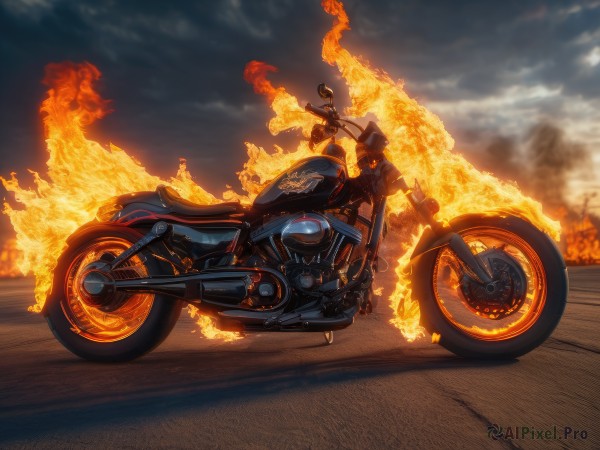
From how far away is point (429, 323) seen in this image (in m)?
4.36

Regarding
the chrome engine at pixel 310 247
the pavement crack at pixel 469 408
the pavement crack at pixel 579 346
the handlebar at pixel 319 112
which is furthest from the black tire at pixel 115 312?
the pavement crack at pixel 579 346

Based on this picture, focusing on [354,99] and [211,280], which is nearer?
[211,280]

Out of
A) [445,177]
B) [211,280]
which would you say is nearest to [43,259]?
[211,280]

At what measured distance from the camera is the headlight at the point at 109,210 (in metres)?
4.73

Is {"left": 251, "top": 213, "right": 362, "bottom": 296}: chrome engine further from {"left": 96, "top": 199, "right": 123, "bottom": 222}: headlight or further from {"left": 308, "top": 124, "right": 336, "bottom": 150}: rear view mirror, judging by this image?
{"left": 96, "top": 199, "right": 123, "bottom": 222}: headlight

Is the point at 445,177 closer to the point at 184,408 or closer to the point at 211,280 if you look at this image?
the point at 211,280

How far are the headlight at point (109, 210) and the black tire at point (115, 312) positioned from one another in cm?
21

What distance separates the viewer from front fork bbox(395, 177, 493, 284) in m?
4.26

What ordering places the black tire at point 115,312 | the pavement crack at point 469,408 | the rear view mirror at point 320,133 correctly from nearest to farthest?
the pavement crack at point 469,408, the black tire at point 115,312, the rear view mirror at point 320,133

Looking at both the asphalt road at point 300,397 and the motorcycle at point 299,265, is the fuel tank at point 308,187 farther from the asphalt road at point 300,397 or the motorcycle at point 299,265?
the asphalt road at point 300,397

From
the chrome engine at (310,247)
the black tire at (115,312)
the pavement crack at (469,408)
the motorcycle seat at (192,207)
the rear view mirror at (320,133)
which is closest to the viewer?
the pavement crack at (469,408)

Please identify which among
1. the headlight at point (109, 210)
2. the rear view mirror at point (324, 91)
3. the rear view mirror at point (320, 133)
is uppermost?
the rear view mirror at point (324, 91)

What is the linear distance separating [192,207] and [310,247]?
112 cm

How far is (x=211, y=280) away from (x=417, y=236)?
6.28 feet
